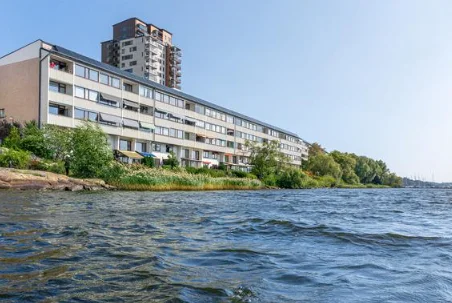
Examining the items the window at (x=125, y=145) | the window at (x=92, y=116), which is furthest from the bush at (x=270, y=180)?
the window at (x=92, y=116)

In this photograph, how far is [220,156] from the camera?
3204 inches

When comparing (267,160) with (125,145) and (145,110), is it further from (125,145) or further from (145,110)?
(125,145)

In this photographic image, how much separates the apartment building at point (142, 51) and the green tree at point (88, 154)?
7565cm

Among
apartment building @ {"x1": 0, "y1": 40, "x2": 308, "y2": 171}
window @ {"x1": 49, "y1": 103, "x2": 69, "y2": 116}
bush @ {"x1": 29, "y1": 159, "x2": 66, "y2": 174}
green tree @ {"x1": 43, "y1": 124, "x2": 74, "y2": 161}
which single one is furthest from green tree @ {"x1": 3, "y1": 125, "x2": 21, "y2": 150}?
window @ {"x1": 49, "y1": 103, "x2": 69, "y2": 116}

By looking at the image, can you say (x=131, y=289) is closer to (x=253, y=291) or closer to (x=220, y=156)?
(x=253, y=291)

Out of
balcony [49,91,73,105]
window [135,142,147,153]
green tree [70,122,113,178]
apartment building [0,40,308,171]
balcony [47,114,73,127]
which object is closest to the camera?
green tree [70,122,113,178]

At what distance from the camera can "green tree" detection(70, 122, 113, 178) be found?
106 feet

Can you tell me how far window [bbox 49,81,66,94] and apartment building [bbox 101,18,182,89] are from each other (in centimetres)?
6245

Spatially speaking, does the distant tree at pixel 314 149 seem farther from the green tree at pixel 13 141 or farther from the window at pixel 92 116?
the green tree at pixel 13 141

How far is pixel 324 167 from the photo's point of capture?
4021 inches

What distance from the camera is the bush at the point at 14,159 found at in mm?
29062

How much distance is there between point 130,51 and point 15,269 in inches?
4549

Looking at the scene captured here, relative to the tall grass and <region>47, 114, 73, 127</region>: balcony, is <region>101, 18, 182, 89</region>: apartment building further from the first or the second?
the tall grass

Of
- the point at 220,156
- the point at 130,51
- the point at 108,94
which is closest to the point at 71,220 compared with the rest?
the point at 108,94
